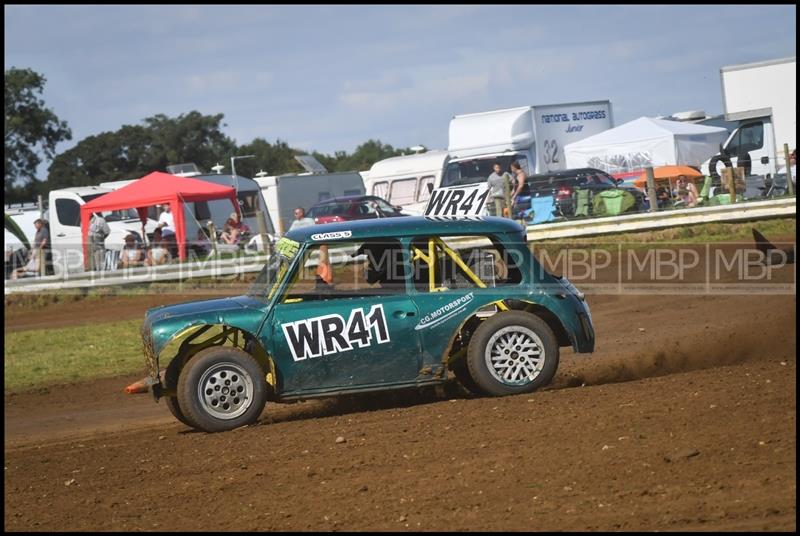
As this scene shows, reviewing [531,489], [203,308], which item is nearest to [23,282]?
[203,308]

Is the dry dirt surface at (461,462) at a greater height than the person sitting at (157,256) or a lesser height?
lesser

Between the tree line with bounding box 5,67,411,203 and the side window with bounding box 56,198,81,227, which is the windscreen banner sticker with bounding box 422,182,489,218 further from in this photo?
the tree line with bounding box 5,67,411,203

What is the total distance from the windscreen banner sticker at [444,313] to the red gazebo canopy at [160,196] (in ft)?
52.0

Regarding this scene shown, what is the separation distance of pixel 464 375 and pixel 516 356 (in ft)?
1.70

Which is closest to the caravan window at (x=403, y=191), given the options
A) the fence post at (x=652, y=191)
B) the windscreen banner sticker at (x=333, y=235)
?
the fence post at (x=652, y=191)

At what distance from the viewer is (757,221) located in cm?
2056

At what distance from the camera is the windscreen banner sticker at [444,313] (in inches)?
344

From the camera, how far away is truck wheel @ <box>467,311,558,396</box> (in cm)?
872

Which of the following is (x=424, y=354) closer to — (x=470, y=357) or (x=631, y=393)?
(x=470, y=357)

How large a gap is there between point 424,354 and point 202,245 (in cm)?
1387

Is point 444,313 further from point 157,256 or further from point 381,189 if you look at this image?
point 381,189

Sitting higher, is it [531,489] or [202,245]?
[202,245]

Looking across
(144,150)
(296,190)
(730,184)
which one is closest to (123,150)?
(144,150)

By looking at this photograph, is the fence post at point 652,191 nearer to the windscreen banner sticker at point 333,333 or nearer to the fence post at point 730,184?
the fence post at point 730,184
